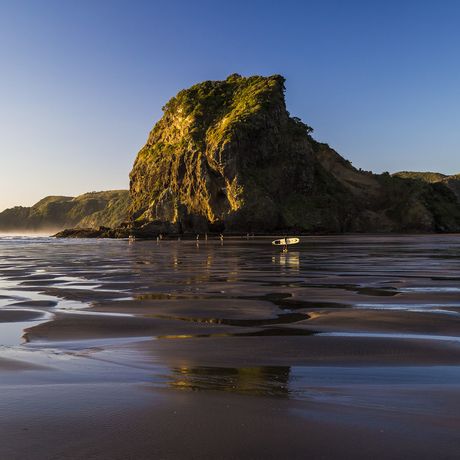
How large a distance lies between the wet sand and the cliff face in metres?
116

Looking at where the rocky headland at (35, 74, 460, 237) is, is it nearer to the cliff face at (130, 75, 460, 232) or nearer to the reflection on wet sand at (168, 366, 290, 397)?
the cliff face at (130, 75, 460, 232)

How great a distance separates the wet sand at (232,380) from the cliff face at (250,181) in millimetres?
115980

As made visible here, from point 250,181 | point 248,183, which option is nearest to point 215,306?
point 248,183

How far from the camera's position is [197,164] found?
456 feet

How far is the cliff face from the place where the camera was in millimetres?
130375

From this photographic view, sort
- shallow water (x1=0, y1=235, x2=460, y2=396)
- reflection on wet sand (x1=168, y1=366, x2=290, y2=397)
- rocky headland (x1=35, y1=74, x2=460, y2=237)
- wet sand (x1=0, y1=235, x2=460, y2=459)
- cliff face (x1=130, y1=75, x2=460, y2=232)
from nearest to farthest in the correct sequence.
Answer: wet sand (x1=0, y1=235, x2=460, y2=459), reflection on wet sand (x1=168, y1=366, x2=290, y2=397), shallow water (x1=0, y1=235, x2=460, y2=396), rocky headland (x1=35, y1=74, x2=460, y2=237), cliff face (x1=130, y1=75, x2=460, y2=232)

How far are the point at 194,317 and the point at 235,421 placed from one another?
5955 mm

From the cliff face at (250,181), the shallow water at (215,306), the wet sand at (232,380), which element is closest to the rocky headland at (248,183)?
the cliff face at (250,181)

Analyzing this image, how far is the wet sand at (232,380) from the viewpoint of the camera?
344 centimetres

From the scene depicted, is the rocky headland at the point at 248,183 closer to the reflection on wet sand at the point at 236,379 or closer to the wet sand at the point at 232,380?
the wet sand at the point at 232,380

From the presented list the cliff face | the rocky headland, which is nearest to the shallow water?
the rocky headland

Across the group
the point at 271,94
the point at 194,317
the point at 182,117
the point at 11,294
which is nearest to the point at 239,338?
the point at 194,317

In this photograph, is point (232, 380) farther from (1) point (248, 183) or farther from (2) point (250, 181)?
(2) point (250, 181)

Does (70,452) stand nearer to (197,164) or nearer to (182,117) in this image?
(197,164)
